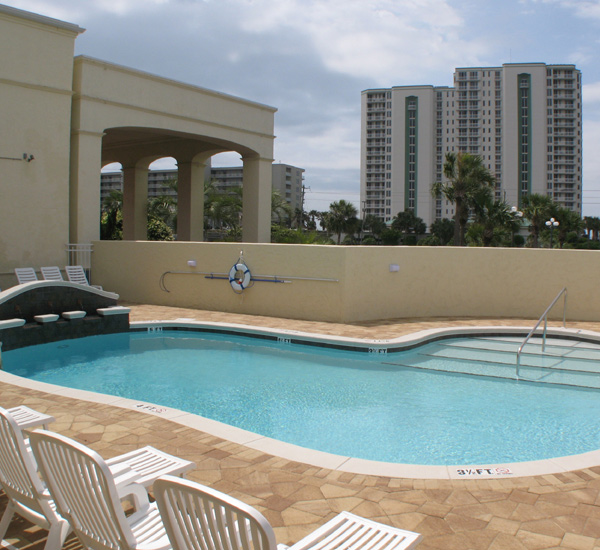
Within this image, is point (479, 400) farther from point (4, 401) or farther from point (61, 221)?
point (61, 221)

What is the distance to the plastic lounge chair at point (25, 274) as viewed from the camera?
12664 mm

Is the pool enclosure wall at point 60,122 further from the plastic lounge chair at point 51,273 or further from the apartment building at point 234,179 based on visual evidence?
the apartment building at point 234,179

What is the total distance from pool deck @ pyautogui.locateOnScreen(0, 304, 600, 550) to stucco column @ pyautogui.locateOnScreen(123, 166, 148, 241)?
16155 millimetres

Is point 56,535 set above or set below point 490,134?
below

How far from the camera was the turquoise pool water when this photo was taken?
564 cm

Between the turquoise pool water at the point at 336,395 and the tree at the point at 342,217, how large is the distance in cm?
6164

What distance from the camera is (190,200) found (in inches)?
794

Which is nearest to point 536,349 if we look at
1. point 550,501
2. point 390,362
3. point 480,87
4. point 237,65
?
point 390,362

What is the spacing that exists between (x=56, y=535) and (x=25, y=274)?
38.1 feet

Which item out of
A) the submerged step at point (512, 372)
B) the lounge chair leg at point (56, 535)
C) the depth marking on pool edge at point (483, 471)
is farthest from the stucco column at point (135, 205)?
the lounge chair leg at point (56, 535)

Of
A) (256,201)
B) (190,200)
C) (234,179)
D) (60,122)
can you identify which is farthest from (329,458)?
(234,179)

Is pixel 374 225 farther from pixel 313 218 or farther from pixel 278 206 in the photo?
pixel 278 206

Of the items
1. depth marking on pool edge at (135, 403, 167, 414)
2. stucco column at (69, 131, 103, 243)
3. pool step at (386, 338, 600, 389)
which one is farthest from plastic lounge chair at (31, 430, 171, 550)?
stucco column at (69, 131, 103, 243)

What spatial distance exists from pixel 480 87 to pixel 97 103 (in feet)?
322
